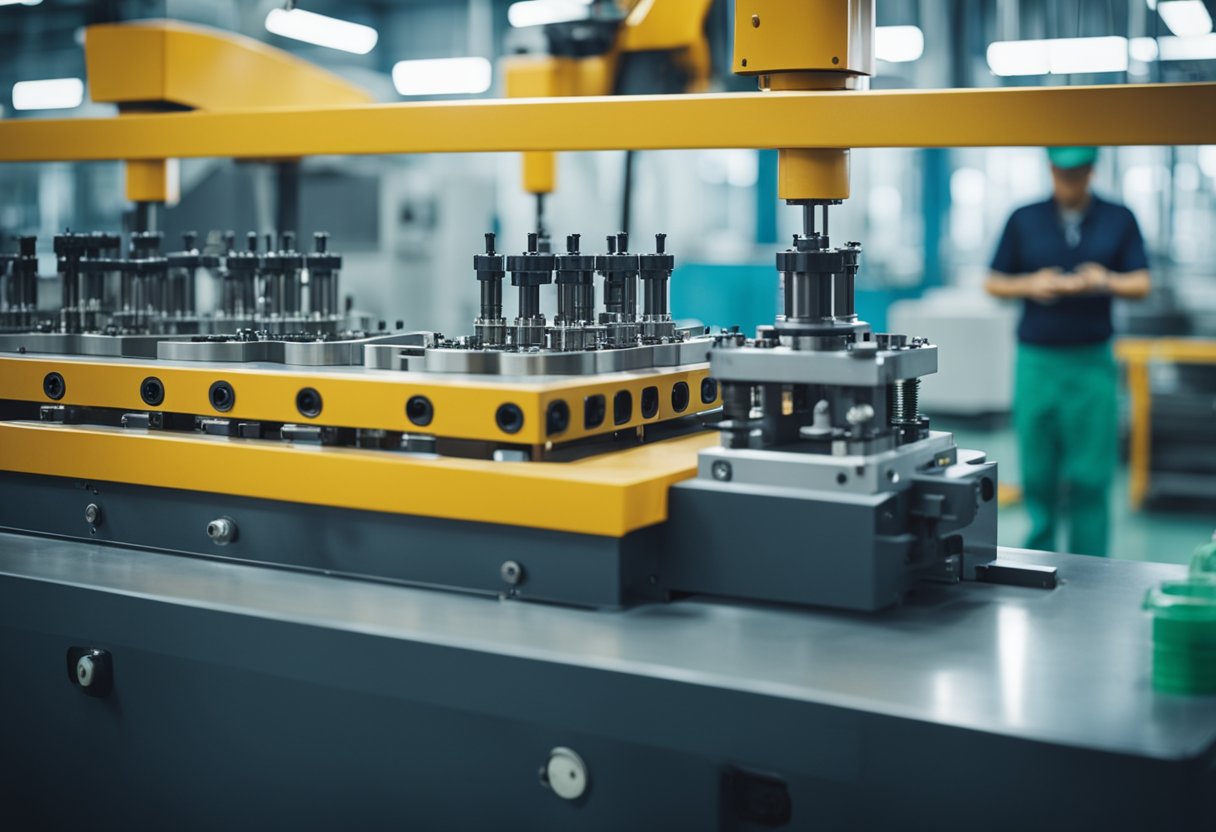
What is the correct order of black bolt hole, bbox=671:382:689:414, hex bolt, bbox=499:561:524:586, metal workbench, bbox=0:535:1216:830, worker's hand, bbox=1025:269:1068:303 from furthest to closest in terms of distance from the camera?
1. worker's hand, bbox=1025:269:1068:303
2. black bolt hole, bbox=671:382:689:414
3. hex bolt, bbox=499:561:524:586
4. metal workbench, bbox=0:535:1216:830

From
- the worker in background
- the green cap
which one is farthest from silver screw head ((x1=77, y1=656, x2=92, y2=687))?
the green cap

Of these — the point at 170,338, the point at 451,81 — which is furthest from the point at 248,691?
the point at 451,81

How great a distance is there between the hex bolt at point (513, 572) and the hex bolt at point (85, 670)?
1.53 feet

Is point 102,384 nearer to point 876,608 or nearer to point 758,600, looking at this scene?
point 758,600

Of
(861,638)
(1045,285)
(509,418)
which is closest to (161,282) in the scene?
(509,418)

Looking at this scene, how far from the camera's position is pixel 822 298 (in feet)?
4.12

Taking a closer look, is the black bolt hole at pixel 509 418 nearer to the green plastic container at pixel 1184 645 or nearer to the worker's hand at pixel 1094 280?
the green plastic container at pixel 1184 645

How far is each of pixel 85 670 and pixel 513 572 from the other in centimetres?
49

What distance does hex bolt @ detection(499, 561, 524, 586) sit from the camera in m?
1.20

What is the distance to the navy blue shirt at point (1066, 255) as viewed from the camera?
326cm

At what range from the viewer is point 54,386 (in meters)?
1.55

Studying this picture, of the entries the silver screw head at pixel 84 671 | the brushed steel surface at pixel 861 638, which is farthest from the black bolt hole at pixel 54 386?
the silver screw head at pixel 84 671

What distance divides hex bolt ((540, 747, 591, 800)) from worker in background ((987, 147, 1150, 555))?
7.85 ft

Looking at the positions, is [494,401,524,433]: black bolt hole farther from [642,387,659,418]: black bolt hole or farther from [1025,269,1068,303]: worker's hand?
[1025,269,1068,303]: worker's hand
